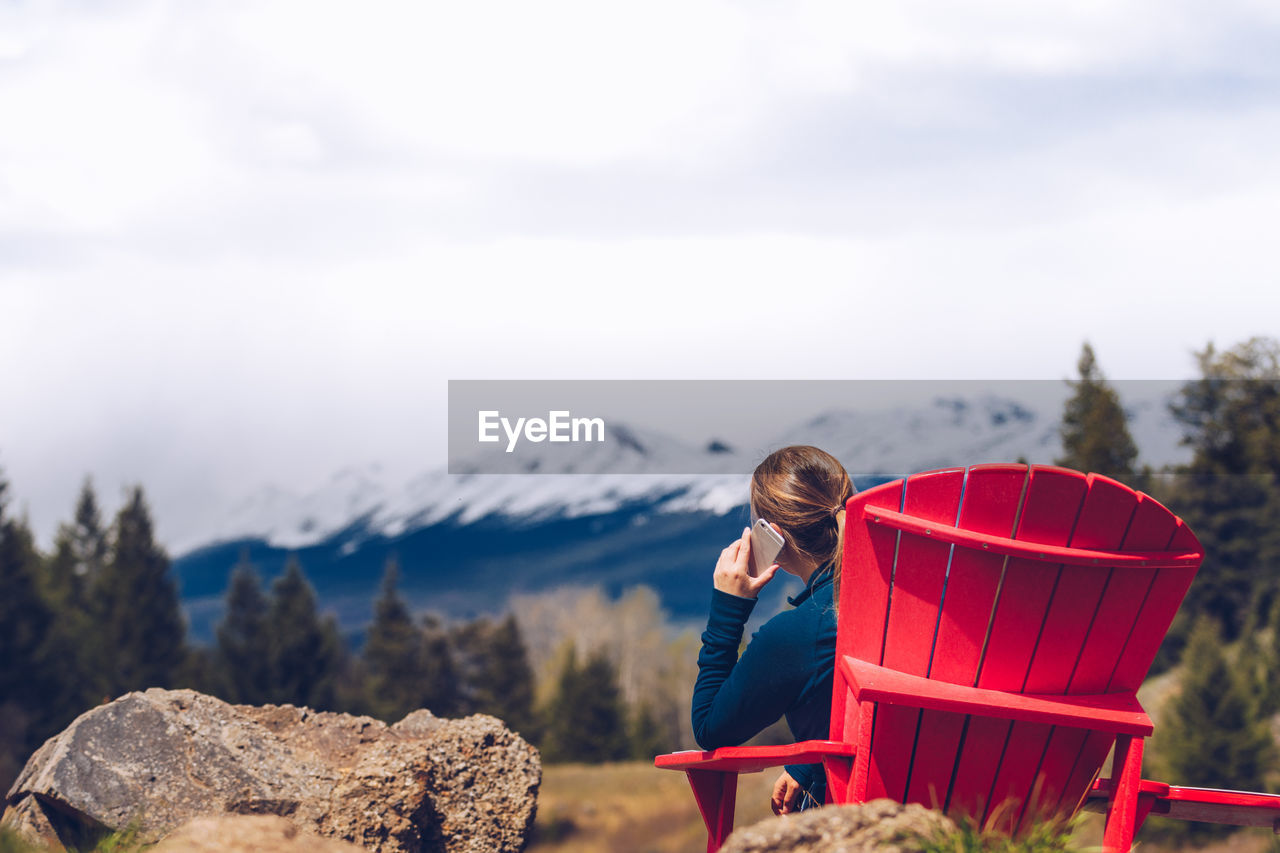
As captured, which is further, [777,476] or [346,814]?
[346,814]

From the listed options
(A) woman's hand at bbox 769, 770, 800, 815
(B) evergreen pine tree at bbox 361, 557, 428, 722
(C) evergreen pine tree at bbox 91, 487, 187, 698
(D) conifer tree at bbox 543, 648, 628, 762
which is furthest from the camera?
(C) evergreen pine tree at bbox 91, 487, 187, 698

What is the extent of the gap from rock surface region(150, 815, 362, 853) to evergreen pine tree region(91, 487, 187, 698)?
45.1m

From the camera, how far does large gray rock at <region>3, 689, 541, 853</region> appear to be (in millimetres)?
3844

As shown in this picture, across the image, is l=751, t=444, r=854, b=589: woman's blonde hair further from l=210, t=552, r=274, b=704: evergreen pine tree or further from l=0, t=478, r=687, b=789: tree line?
l=210, t=552, r=274, b=704: evergreen pine tree

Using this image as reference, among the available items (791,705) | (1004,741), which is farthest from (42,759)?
(1004,741)

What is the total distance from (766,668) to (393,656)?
41.9 meters

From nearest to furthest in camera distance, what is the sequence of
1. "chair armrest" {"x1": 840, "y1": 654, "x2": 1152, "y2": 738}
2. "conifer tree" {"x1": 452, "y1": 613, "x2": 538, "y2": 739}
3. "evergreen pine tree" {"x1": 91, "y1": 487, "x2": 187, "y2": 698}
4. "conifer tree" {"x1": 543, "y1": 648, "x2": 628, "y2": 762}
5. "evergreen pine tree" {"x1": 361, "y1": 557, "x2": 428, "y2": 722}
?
1. "chair armrest" {"x1": 840, "y1": 654, "x2": 1152, "y2": 738}
2. "conifer tree" {"x1": 543, "y1": 648, "x2": 628, "y2": 762}
3. "conifer tree" {"x1": 452, "y1": 613, "x2": 538, "y2": 739}
4. "evergreen pine tree" {"x1": 361, "y1": 557, "x2": 428, "y2": 722}
5. "evergreen pine tree" {"x1": 91, "y1": 487, "x2": 187, "y2": 698}

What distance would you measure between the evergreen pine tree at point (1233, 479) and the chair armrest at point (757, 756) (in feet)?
149

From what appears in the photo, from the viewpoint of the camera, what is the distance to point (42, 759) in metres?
4.04

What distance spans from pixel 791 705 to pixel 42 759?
3.01 metres

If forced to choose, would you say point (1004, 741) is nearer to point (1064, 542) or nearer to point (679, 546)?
point (1064, 542)

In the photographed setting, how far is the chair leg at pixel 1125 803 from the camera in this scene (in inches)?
106

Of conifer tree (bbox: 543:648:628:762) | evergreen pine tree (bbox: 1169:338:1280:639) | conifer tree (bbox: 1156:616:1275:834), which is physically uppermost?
evergreen pine tree (bbox: 1169:338:1280:639)

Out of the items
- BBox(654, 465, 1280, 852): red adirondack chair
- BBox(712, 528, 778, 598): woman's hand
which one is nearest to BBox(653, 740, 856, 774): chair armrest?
BBox(654, 465, 1280, 852): red adirondack chair
